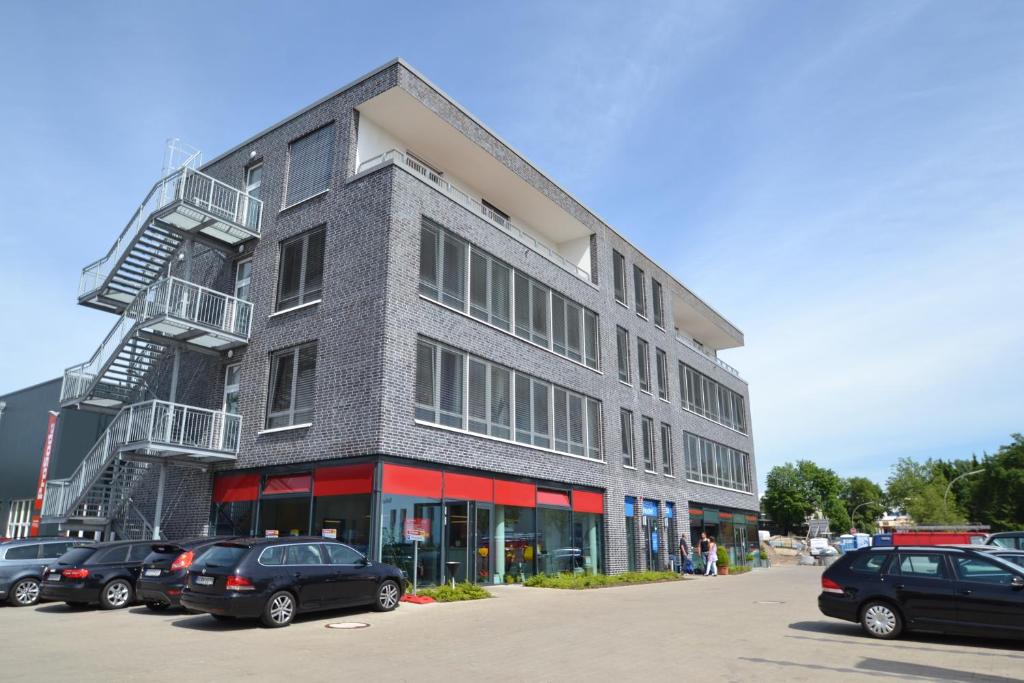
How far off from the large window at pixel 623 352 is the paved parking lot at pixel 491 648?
1493cm

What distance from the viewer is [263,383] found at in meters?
20.2

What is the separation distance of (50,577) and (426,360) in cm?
917

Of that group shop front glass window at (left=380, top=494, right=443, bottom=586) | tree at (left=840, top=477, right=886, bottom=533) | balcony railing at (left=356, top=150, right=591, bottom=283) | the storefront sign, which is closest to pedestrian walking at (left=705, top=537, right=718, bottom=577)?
balcony railing at (left=356, top=150, right=591, bottom=283)

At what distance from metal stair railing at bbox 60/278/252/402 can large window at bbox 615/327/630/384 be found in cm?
1435

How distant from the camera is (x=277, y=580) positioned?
1188cm

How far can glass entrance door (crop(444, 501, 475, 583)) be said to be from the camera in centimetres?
1867

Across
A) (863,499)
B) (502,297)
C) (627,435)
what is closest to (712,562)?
(627,435)

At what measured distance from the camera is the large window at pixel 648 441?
30487 mm

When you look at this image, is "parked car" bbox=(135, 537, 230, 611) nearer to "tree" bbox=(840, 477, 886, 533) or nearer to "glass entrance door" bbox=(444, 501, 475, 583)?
"glass entrance door" bbox=(444, 501, 475, 583)

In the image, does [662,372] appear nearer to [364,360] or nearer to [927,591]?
[364,360]

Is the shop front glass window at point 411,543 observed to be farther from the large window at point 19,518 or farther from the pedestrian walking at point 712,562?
the large window at point 19,518

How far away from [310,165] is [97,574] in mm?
12246

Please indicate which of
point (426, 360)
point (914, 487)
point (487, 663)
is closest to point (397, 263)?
point (426, 360)

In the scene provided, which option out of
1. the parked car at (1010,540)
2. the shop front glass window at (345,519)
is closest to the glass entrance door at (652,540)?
the parked car at (1010,540)
